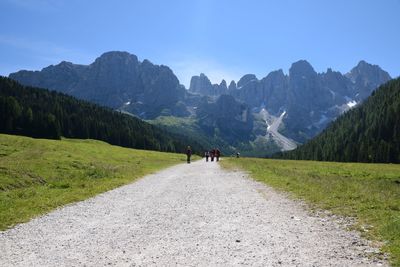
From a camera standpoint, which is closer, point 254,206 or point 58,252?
point 58,252

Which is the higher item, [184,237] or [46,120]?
[46,120]

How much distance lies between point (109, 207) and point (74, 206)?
1927 millimetres

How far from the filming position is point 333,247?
1143cm

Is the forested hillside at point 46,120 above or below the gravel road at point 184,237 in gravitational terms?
above

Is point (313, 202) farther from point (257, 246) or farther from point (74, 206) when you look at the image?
point (74, 206)

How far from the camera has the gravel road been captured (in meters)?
10.5

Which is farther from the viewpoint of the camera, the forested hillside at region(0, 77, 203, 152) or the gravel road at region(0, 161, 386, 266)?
the forested hillside at region(0, 77, 203, 152)

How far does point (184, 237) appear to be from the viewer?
A: 1309 cm

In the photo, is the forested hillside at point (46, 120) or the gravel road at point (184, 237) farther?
the forested hillside at point (46, 120)

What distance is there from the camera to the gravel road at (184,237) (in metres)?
10.5

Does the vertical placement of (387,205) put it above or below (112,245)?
above

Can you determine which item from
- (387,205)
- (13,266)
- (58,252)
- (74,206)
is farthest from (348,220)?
(74,206)

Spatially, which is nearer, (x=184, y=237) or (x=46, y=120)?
(x=184, y=237)

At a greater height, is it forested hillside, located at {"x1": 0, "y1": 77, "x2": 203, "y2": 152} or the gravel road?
forested hillside, located at {"x1": 0, "y1": 77, "x2": 203, "y2": 152}
